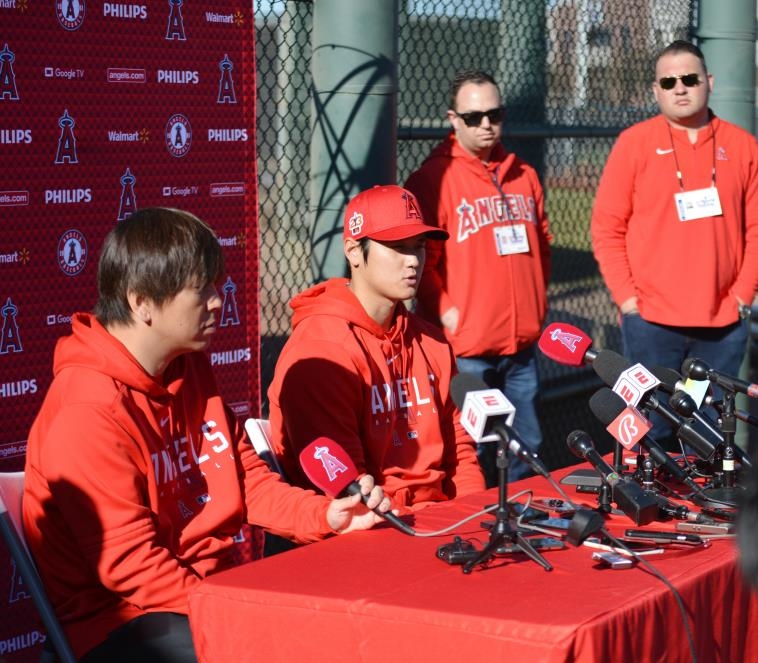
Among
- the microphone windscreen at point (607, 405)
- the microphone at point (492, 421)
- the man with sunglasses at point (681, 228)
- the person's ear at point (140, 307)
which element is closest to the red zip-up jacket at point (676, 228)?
the man with sunglasses at point (681, 228)

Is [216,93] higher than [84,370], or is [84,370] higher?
[216,93]

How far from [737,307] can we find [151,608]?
3.49 metres

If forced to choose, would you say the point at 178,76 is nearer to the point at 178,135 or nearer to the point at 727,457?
the point at 178,135

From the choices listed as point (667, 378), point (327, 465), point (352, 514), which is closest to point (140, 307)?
point (327, 465)

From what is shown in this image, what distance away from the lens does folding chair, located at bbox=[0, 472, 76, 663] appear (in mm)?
2846

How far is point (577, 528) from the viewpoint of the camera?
2670 millimetres

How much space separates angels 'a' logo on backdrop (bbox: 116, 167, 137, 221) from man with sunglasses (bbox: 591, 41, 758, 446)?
2320 mm

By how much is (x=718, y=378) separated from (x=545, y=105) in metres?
3.79

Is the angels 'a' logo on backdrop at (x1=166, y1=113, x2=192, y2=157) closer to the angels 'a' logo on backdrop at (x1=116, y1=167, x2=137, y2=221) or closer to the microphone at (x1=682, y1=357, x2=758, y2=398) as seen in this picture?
the angels 'a' logo on backdrop at (x1=116, y1=167, x2=137, y2=221)

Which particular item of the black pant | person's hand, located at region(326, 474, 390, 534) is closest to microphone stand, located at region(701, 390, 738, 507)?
person's hand, located at region(326, 474, 390, 534)

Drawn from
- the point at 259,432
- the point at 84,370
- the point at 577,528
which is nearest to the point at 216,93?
the point at 259,432

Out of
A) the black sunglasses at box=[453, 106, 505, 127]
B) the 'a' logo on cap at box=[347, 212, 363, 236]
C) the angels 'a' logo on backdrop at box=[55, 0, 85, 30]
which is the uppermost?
the angels 'a' logo on backdrop at box=[55, 0, 85, 30]

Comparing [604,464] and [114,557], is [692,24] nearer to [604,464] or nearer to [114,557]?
[604,464]

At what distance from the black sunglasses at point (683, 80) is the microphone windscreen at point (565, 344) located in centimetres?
240
